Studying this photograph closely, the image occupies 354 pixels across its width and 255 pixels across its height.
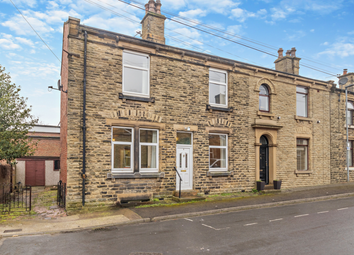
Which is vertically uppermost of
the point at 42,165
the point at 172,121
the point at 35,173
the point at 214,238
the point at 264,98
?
the point at 264,98

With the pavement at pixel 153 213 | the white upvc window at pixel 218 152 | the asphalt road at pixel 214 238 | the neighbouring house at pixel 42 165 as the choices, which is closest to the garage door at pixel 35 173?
the neighbouring house at pixel 42 165

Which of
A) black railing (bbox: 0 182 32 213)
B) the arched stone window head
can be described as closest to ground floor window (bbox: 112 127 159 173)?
black railing (bbox: 0 182 32 213)

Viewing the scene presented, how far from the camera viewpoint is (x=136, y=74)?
1262 cm

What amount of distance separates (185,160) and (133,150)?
8.89ft

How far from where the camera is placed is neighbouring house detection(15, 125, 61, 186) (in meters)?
23.8

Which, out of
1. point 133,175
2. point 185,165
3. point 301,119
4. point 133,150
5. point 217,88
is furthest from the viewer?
point 301,119

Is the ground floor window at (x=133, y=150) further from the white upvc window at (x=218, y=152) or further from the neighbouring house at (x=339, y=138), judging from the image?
the neighbouring house at (x=339, y=138)

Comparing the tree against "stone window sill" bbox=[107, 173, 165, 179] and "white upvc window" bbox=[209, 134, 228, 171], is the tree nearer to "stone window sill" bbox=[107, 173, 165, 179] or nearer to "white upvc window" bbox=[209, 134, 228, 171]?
"stone window sill" bbox=[107, 173, 165, 179]

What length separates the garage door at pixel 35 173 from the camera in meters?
23.9

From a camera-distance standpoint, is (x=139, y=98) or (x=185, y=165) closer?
(x=139, y=98)

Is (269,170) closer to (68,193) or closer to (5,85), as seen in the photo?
(68,193)

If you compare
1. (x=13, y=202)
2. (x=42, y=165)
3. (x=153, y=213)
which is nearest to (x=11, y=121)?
(x=13, y=202)

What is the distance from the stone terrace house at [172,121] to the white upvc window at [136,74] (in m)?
0.05

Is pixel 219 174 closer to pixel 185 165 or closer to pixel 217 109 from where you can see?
pixel 185 165
